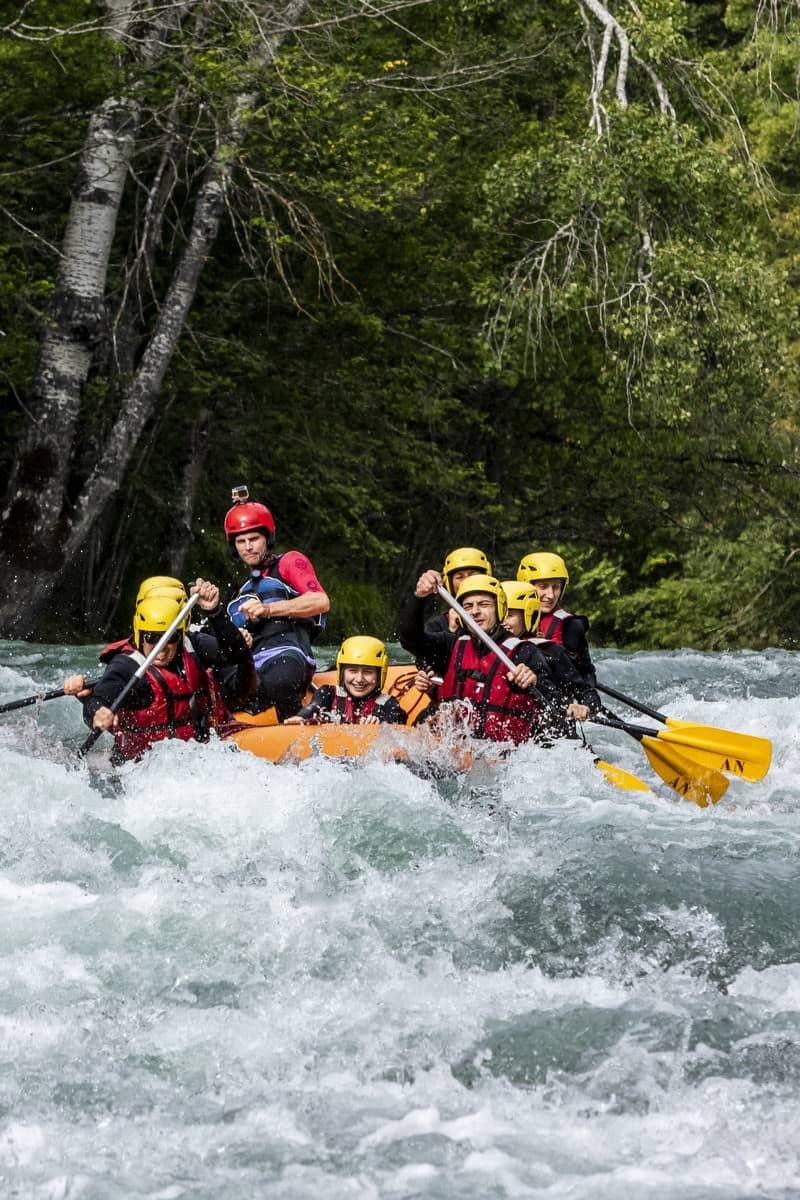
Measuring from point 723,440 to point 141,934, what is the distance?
14.4m

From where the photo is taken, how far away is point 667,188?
14.0m

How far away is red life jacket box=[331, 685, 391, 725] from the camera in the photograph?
8664mm

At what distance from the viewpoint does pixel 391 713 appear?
862 centimetres


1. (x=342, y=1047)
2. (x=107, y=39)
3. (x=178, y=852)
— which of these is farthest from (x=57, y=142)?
(x=342, y=1047)

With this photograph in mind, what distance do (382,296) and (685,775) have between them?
9079 millimetres

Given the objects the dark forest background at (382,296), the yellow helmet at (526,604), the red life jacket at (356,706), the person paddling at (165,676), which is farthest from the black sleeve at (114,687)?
the dark forest background at (382,296)

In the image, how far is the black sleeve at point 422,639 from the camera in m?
8.59

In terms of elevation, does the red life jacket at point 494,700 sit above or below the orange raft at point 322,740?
above

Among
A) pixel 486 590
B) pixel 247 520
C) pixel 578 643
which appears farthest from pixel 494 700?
pixel 247 520

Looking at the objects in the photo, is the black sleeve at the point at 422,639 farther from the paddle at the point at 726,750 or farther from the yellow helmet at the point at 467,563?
the paddle at the point at 726,750

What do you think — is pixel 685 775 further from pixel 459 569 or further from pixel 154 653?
pixel 154 653

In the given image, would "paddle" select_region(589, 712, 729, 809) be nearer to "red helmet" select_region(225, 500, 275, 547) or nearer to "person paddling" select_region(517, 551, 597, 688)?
"person paddling" select_region(517, 551, 597, 688)

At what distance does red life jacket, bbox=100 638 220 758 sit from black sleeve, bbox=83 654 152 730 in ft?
0.13

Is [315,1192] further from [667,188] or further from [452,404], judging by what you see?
[452,404]
